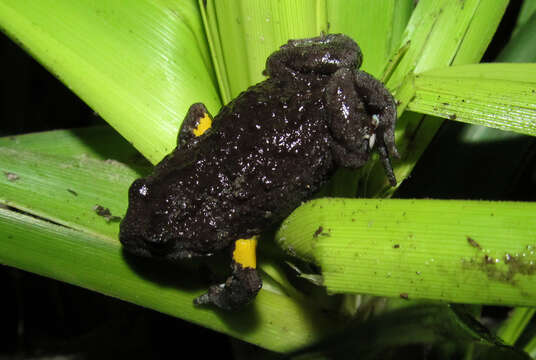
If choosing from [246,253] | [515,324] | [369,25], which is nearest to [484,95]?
[369,25]

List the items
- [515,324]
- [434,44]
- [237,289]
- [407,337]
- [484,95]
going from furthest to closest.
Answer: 1. [515,324]
2. [434,44]
3. [237,289]
4. [484,95]
5. [407,337]

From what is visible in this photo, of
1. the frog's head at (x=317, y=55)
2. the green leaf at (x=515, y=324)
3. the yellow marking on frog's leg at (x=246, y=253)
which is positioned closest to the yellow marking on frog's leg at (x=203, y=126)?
the frog's head at (x=317, y=55)

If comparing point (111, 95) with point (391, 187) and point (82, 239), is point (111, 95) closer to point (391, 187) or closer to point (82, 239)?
point (82, 239)

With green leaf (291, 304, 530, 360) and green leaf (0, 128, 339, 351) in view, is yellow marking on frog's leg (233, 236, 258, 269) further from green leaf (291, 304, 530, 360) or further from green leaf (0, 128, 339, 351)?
green leaf (291, 304, 530, 360)

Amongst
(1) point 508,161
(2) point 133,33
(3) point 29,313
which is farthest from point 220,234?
(3) point 29,313

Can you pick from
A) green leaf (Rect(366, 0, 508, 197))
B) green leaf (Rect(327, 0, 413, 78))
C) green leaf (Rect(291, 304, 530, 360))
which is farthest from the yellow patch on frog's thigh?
green leaf (Rect(291, 304, 530, 360))

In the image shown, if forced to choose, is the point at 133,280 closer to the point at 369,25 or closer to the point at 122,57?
the point at 122,57
